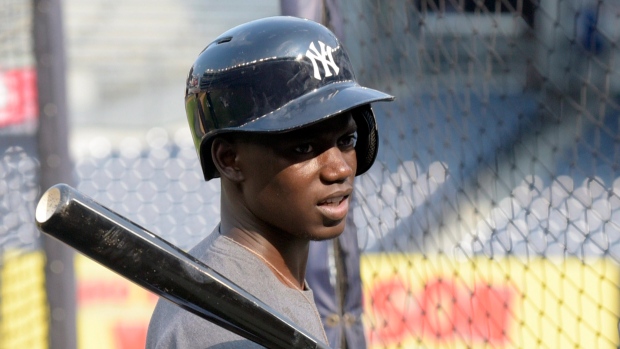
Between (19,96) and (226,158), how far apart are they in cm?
242

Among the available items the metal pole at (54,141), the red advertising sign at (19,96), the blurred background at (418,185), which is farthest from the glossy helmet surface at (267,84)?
the red advertising sign at (19,96)

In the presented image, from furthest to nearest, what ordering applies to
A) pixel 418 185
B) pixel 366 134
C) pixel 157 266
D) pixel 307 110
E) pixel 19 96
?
1. pixel 418 185
2. pixel 19 96
3. pixel 366 134
4. pixel 307 110
5. pixel 157 266

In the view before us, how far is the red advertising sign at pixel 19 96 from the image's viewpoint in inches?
120

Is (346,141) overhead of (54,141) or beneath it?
overhead

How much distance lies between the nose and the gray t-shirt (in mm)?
178

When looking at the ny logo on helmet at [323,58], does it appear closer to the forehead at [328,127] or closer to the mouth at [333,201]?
the forehead at [328,127]

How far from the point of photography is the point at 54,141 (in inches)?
115

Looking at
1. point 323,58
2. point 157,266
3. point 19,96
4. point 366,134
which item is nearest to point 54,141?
point 19,96

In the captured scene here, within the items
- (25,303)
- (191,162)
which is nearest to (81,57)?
(191,162)

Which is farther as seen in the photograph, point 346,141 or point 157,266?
point 346,141

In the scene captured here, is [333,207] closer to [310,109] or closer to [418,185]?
[310,109]

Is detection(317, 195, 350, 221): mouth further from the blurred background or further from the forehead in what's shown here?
the blurred background

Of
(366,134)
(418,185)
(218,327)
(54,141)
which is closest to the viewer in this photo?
(218,327)

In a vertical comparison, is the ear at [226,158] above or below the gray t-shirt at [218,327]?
above
